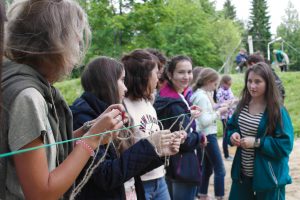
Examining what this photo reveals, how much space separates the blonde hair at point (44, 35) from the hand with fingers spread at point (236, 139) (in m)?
2.17

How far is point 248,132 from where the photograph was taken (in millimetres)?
3191

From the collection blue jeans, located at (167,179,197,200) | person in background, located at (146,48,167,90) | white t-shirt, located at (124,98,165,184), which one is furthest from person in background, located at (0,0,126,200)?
blue jeans, located at (167,179,197,200)

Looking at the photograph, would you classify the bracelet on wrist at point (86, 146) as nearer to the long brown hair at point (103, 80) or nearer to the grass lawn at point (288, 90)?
the long brown hair at point (103, 80)

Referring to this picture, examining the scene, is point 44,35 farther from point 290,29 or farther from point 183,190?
point 290,29

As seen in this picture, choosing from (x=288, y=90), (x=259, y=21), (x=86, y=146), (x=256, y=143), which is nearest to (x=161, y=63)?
(x=256, y=143)

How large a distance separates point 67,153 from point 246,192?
7.39 ft

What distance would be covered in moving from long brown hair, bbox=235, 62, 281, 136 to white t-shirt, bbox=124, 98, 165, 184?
1.06 m

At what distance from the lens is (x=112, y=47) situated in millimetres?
12109

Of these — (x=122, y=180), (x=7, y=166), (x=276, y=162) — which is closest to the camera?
(x=7, y=166)

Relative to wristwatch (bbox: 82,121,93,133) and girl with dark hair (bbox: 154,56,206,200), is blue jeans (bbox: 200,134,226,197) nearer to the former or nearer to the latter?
girl with dark hair (bbox: 154,56,206,200)

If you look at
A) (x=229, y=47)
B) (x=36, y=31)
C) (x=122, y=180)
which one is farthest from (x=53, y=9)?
(x=229, y=47)

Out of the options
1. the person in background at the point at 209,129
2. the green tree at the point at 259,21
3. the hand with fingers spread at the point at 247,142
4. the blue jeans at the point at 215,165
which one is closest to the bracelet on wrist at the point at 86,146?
the hand with fingers spread at the point at 247,142

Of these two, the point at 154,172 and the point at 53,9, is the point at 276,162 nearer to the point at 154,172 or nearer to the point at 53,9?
the point at 154,172

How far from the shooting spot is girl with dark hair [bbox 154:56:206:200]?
3161mm
